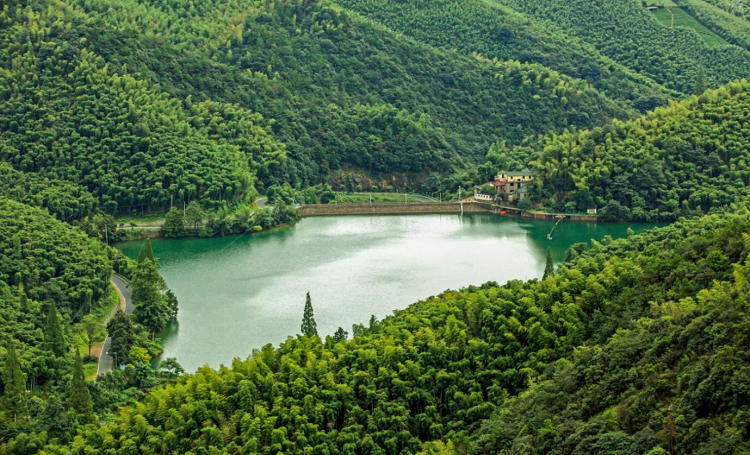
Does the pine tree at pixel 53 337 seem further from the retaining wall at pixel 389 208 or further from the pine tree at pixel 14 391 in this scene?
the retaining wall at pixel 389 208

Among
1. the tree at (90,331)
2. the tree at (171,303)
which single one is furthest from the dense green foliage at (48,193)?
the tree at (90,331)

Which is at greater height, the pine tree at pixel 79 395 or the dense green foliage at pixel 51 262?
the dense green foliage at pixel 51 262

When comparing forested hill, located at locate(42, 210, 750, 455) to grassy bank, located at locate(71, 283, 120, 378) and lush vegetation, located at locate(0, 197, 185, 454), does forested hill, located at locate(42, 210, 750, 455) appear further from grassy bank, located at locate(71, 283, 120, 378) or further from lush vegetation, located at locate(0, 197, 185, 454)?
grassy bank, located at locate(71, 283, 120, 378)

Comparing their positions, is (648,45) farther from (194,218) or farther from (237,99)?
(194,218)

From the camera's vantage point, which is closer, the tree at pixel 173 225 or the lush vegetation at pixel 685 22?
the tree at pixel 173 225

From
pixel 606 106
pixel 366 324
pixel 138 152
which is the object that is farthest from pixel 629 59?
pixel 366 324

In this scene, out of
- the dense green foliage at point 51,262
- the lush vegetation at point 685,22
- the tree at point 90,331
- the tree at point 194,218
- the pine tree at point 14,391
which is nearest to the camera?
the pine tree at point 14,391
